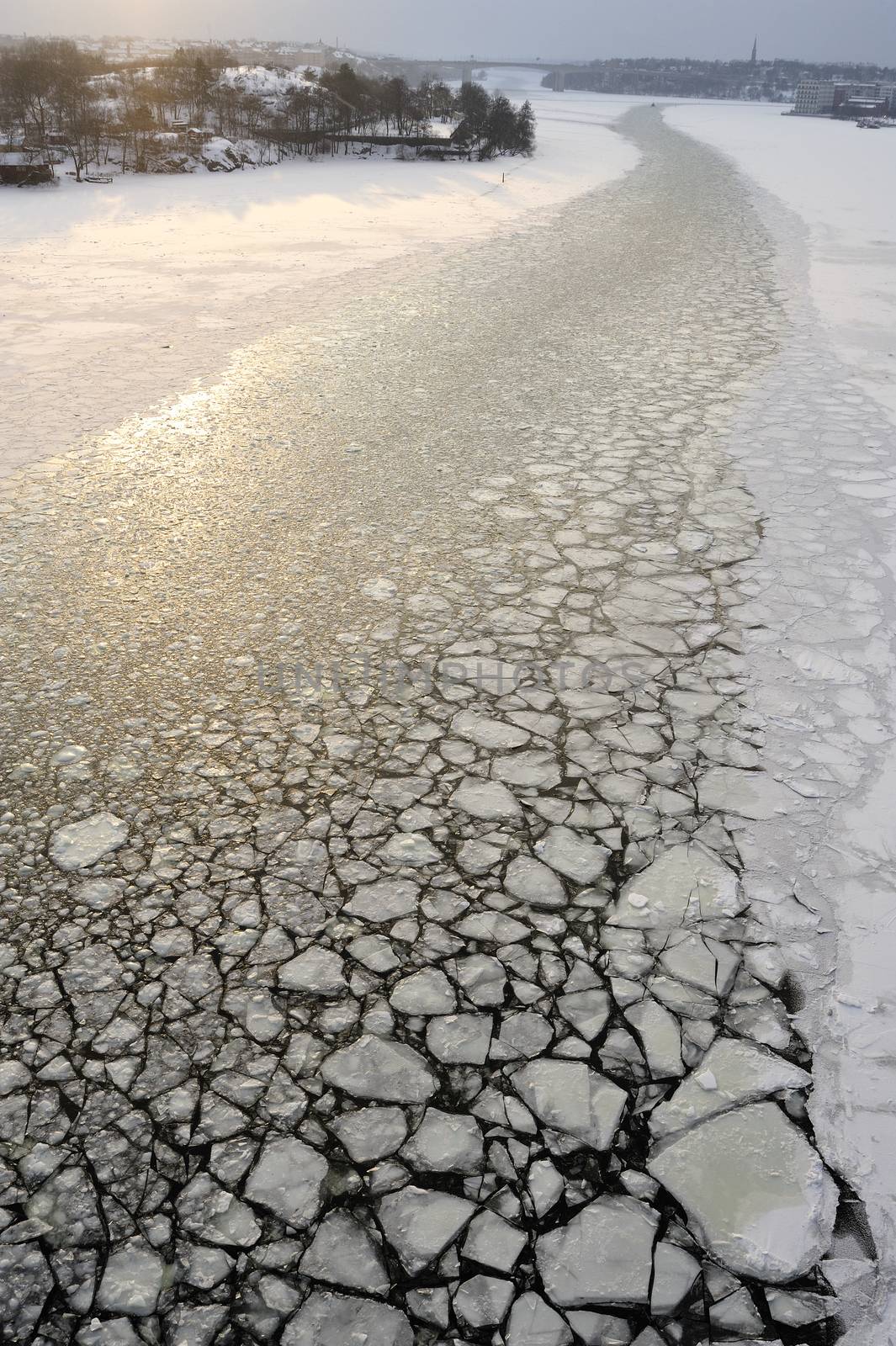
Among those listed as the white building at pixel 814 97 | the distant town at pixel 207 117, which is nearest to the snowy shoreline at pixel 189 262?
the distant town at pixel 207 117

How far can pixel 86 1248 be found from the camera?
1.65 metres

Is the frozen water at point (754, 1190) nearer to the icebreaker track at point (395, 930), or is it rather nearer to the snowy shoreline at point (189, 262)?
the icebreaker track at point (395, 930)

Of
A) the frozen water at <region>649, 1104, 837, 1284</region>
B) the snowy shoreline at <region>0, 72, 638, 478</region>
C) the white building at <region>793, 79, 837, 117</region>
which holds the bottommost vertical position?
the frozen water at <region>649, 1104, 837, 1284</region>

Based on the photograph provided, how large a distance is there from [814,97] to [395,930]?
304ft

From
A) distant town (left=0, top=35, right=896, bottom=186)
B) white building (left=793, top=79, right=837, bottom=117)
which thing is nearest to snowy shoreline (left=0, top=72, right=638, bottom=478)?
distant town (left=0, top=35, right=896, bottom=186)

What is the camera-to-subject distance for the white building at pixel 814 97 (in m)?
71.3

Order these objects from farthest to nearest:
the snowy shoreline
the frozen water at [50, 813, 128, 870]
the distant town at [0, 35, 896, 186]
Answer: the distant town at [0, 35, 896, 186] → the snowy shoreline → the frozen water at [50, 813, 128, 870]

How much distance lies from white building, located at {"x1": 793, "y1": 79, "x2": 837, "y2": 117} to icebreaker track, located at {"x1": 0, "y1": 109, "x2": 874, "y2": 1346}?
281 feet

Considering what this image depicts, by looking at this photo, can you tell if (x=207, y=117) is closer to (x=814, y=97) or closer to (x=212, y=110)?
(x=212, y=110)

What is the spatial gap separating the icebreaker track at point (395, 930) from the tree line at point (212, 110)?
653 inches

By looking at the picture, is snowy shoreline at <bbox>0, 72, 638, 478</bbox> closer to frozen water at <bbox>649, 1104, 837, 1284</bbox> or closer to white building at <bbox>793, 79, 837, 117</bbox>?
frozen water at <bbox>649, 1104, 837, 1284</bbox>

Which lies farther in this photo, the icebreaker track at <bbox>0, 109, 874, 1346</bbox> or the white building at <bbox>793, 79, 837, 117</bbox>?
the white building at <bbox>793, 79, 837, 117</bbox>

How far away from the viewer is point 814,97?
7300 cm

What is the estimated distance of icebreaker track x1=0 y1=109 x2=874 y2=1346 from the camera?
1643mm
